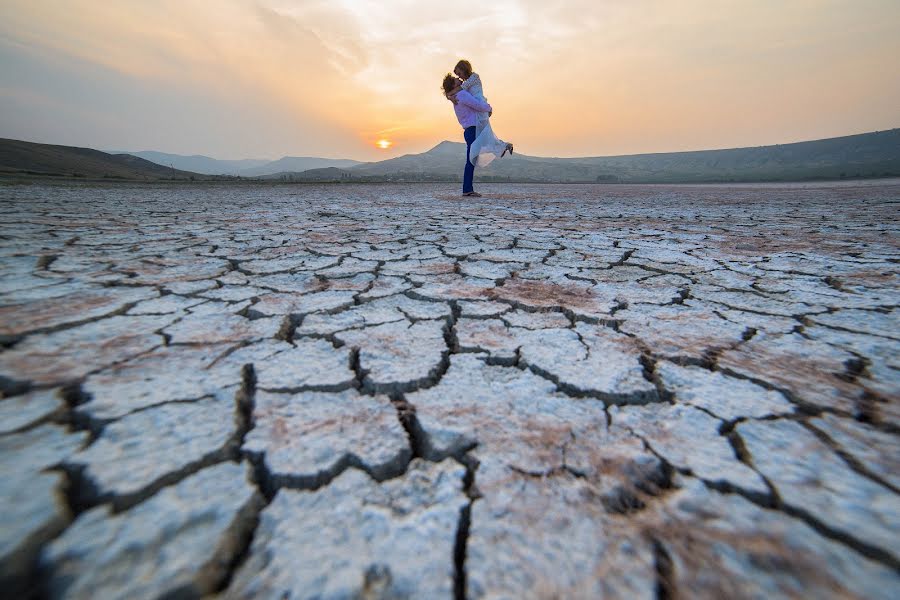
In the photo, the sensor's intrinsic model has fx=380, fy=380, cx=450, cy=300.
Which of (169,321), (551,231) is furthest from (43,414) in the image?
(551,231)

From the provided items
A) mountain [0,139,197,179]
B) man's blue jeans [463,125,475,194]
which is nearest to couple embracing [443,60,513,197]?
man's blue jeans [463,125,475,194]

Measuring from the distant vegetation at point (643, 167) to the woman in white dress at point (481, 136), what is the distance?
6208 mm

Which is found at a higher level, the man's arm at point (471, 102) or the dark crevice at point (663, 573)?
the man's arm at point (471, 102)

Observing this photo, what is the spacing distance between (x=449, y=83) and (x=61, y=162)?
1283cm

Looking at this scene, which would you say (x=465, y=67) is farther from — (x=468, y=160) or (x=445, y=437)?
(x=445, y=437)

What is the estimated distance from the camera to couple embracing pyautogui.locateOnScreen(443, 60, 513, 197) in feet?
16.2

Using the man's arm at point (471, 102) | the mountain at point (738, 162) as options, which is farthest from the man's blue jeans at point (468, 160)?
the mountain at point (738, 162)

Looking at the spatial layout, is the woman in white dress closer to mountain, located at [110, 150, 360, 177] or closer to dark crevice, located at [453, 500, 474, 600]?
dark crevice, located at [453, 500, 474, 600]

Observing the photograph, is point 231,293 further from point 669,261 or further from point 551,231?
point 551,231

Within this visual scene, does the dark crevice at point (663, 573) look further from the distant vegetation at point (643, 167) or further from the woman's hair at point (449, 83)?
the distant vegetation at point (643, 167)

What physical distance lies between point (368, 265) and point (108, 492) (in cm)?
141

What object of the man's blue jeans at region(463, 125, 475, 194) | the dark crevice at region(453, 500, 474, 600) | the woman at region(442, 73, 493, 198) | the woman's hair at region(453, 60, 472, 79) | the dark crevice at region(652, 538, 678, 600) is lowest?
the dark crevice at region(453, 500, 474, 600)

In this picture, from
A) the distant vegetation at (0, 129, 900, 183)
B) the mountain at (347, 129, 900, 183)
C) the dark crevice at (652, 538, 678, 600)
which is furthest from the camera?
the mountain at (347, 129, 900, 183)

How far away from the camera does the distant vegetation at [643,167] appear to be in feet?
35.1
